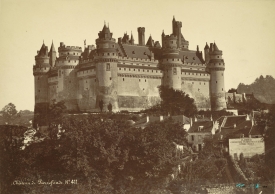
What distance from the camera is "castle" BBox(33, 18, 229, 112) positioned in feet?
177

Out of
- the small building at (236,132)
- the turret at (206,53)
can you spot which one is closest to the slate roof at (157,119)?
the small building at (236,132)

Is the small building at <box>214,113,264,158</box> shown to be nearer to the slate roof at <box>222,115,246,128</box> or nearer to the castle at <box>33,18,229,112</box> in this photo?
the slate roof at <box>222,115,246,128</box>

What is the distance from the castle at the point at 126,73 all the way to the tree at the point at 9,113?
53.6 feet

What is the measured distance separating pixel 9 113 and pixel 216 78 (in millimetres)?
32561

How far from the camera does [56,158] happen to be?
29.1m

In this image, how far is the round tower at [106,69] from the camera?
53.0 metres

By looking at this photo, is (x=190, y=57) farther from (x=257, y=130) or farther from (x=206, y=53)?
(x=257, y=130)

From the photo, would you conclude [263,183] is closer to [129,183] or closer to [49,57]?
[129,183]

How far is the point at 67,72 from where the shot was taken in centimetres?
5644

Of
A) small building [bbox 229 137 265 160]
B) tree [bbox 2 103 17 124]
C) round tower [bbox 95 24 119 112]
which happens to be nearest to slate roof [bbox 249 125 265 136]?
small building [bbox 229 137 265 160]

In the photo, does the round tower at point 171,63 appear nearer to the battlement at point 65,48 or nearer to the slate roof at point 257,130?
the battlement at point 65,48

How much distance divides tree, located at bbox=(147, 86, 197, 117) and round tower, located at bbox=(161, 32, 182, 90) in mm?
1420

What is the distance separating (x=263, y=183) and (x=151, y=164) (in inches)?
236

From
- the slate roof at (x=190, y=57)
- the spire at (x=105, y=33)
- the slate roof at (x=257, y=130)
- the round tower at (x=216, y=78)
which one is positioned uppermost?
the spire at (x=105, y=33)
